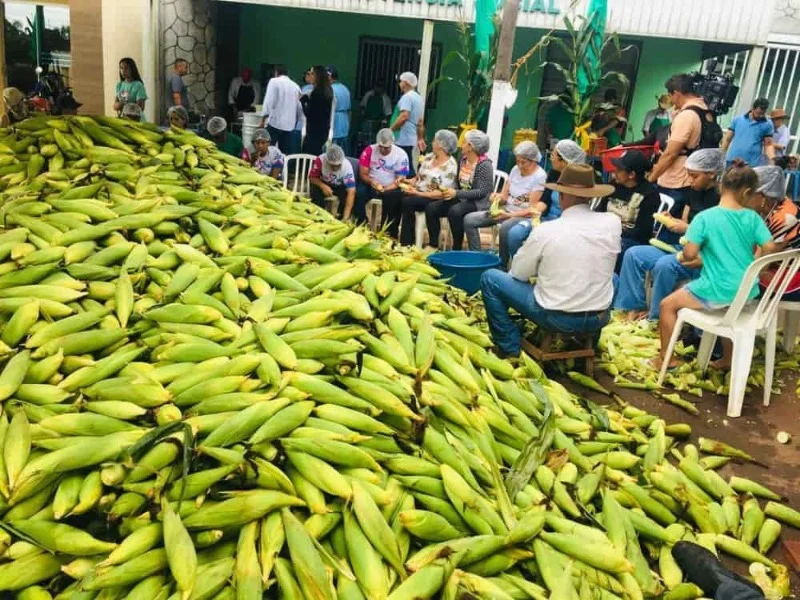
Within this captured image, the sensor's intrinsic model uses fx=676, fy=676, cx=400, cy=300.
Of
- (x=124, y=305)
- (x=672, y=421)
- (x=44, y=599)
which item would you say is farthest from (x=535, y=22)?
(x=44, y=599)

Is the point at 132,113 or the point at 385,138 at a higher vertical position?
the point at 132,113

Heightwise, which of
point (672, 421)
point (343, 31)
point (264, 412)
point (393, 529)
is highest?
point (343, 31)

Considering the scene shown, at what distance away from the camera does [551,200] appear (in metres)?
6.80

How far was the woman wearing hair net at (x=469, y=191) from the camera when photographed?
6.98 meters

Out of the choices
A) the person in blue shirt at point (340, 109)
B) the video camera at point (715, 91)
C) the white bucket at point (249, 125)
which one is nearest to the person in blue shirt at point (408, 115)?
the person in blue shirt at point (340, 109)

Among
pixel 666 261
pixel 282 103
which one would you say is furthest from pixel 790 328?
pixel 282 103

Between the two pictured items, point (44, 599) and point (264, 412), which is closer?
point (44, 599)

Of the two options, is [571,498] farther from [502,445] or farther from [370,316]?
[370,316]

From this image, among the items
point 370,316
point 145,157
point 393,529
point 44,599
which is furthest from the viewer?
point 145,157

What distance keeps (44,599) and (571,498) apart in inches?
71.4

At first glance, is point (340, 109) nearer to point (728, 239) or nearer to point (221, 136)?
point (221, 136)

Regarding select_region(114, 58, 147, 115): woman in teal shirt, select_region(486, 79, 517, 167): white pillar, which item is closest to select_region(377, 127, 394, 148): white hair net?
select_region(486, 79, 517, 167): white pillar

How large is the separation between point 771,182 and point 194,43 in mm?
9478

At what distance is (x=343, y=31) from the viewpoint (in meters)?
12.1
